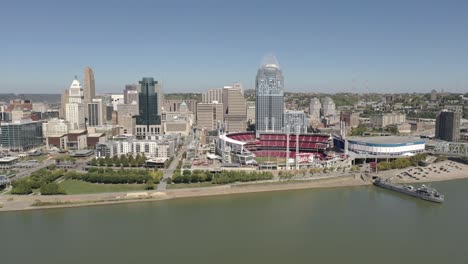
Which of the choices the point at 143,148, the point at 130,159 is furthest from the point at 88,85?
the point at 130,159

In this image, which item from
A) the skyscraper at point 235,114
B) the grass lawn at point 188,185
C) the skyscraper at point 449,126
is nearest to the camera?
the grass lawn at point 188,185

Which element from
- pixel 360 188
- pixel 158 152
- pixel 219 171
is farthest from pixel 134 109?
pixel 360 188

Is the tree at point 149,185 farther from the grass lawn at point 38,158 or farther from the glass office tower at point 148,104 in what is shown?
the glass office tower at point 148,104

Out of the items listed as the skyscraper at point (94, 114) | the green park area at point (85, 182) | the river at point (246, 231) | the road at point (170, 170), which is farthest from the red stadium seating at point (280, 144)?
the skyscraper at point (94, 114)

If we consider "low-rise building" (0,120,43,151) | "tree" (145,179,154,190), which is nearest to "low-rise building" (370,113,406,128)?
"tree" (145,179,154,190)

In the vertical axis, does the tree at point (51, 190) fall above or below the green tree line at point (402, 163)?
below

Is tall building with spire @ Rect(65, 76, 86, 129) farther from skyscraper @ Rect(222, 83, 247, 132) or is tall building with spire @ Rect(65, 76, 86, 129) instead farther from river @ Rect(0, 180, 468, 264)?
river @ Rect(0, 180, 468, 264)

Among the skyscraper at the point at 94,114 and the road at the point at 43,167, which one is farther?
the skyscraper at the point at 94,114
